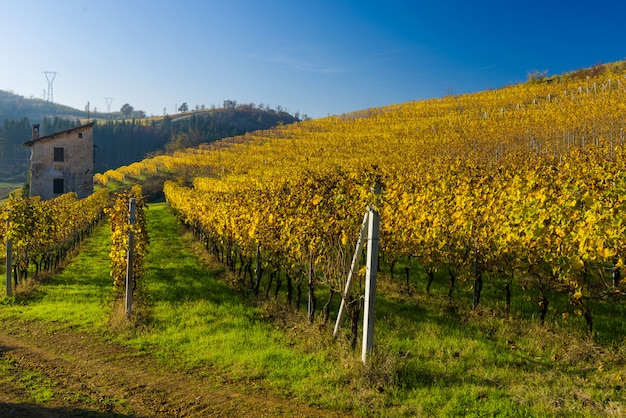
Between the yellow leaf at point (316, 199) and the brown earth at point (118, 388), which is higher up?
the yellow leaf at point (316, 199)

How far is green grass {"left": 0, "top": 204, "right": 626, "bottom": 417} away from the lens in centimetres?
506

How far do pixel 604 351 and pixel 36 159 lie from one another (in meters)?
38.2

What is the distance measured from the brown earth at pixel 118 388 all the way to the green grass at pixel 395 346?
261 mm

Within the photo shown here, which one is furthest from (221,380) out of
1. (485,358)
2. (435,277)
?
(435,277)

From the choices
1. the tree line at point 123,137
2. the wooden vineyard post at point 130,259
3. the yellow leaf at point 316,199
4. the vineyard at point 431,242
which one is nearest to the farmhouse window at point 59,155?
the vineyard at point 431,242

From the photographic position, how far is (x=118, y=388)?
5.87 m

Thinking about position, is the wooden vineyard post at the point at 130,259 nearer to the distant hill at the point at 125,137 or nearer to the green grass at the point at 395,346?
the green grass at the point at 395,346

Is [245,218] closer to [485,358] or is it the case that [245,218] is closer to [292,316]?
[292,316]

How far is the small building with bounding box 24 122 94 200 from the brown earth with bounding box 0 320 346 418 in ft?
99.2

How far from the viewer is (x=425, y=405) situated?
493 centimetres

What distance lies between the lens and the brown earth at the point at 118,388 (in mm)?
5188

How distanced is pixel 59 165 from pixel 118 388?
110 ft

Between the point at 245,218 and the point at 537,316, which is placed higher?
the point at 245,218

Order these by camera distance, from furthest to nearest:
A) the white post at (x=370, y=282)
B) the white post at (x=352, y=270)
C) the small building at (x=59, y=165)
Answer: the small building at (x=59, y=165), the white post at (x=352, y=270), the white post at (x=370, y=282)
